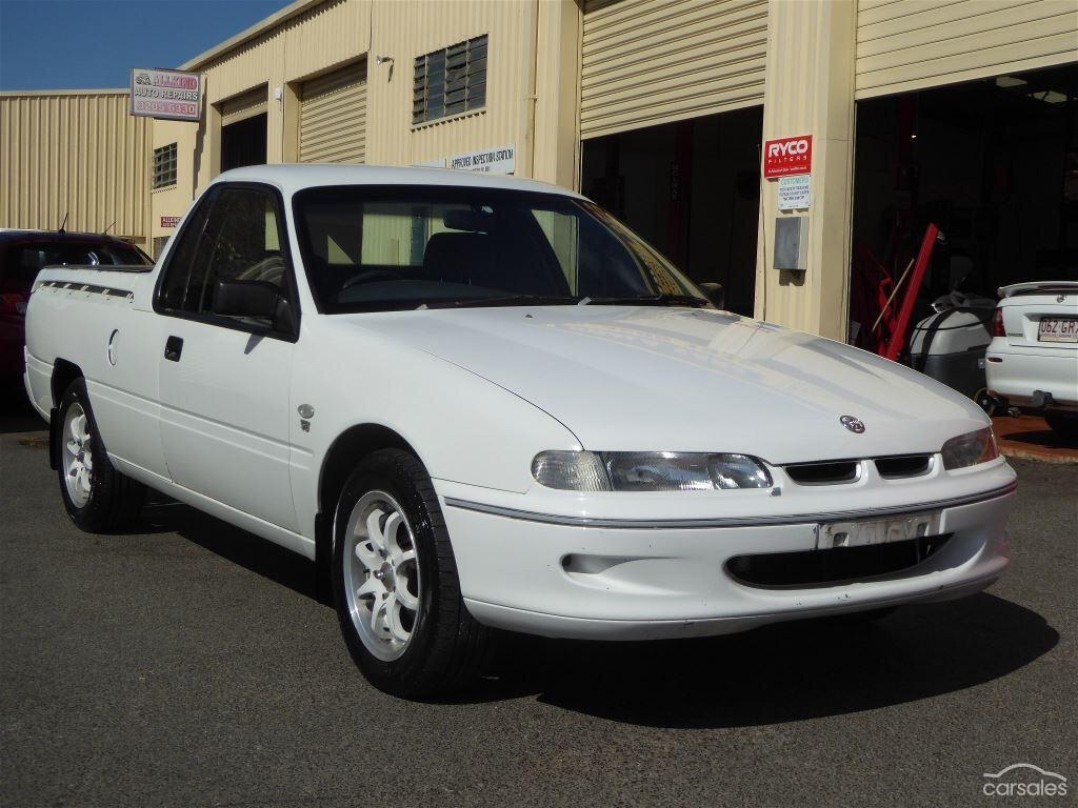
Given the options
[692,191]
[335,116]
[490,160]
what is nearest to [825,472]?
[490,160]

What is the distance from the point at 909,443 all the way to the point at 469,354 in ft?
4.24

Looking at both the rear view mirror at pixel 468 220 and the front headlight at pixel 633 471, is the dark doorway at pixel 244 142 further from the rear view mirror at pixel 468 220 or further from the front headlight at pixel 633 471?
the front headlight at pixel 633 471

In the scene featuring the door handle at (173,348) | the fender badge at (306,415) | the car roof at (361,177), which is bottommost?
the fender badge at (306,415)

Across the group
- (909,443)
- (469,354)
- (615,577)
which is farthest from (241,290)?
(909,443)

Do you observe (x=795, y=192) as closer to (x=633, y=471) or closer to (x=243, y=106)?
(x=633, y=471)

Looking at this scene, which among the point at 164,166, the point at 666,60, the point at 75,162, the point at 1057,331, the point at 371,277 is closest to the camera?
the point at 371,277

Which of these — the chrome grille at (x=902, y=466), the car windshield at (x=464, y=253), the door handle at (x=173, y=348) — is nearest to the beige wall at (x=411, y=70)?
the car windshield at (x=464, y=253)

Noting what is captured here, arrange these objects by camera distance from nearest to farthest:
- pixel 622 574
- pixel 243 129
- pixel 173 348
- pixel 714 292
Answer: pixel 622 574
pixel 173 348
pixel 714 292
pixel 243 129

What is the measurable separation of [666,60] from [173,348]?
912 cm

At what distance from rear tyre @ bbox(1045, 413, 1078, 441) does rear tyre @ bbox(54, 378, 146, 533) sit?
705 centimetres

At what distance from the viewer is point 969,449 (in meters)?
3.94

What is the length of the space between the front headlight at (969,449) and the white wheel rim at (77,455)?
13.5ft

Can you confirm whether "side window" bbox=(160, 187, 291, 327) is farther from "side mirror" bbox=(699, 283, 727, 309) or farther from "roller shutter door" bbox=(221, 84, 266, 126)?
"roller shutter door" bbox=(221, 84, 266, 126)

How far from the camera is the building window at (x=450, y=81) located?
16281 millimetres
